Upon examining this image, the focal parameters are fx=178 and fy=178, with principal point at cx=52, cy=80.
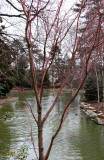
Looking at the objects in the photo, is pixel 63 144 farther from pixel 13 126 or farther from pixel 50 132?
pixel 13 126

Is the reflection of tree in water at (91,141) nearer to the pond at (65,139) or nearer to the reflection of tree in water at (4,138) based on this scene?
the pond at (65,139)

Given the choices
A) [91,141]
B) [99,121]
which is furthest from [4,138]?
[99,121]

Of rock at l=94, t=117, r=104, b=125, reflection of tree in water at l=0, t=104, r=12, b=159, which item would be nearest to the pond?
reflection of tree in water at l=0, t=104, r=12, b=159

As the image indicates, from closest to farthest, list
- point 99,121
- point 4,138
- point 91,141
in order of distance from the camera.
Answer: point 91,141 < point 4,138 < point 99,121

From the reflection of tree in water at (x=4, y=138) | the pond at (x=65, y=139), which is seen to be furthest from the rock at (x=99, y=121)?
the reflection of tree in water at (x=4, y=138)

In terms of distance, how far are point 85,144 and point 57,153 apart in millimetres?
991

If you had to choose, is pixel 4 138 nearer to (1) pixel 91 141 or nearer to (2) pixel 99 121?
(1) pixel 91 141

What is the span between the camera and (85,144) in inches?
192

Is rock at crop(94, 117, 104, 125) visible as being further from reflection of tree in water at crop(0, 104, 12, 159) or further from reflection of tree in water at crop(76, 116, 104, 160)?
reflection of tree in water at crop(0, 104, 12, 159)

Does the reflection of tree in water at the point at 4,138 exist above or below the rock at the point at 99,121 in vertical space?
below

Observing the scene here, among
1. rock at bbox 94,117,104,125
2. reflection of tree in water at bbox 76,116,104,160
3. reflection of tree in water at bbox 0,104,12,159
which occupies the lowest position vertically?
reflection of tree in water at bbox 76,116,104,160

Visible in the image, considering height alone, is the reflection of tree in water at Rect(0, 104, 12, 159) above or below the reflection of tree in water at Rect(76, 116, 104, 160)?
above

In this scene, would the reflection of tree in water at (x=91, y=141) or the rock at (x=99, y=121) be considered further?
the rock at (x=99, y=121)

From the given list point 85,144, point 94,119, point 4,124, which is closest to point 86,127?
point 94,119
